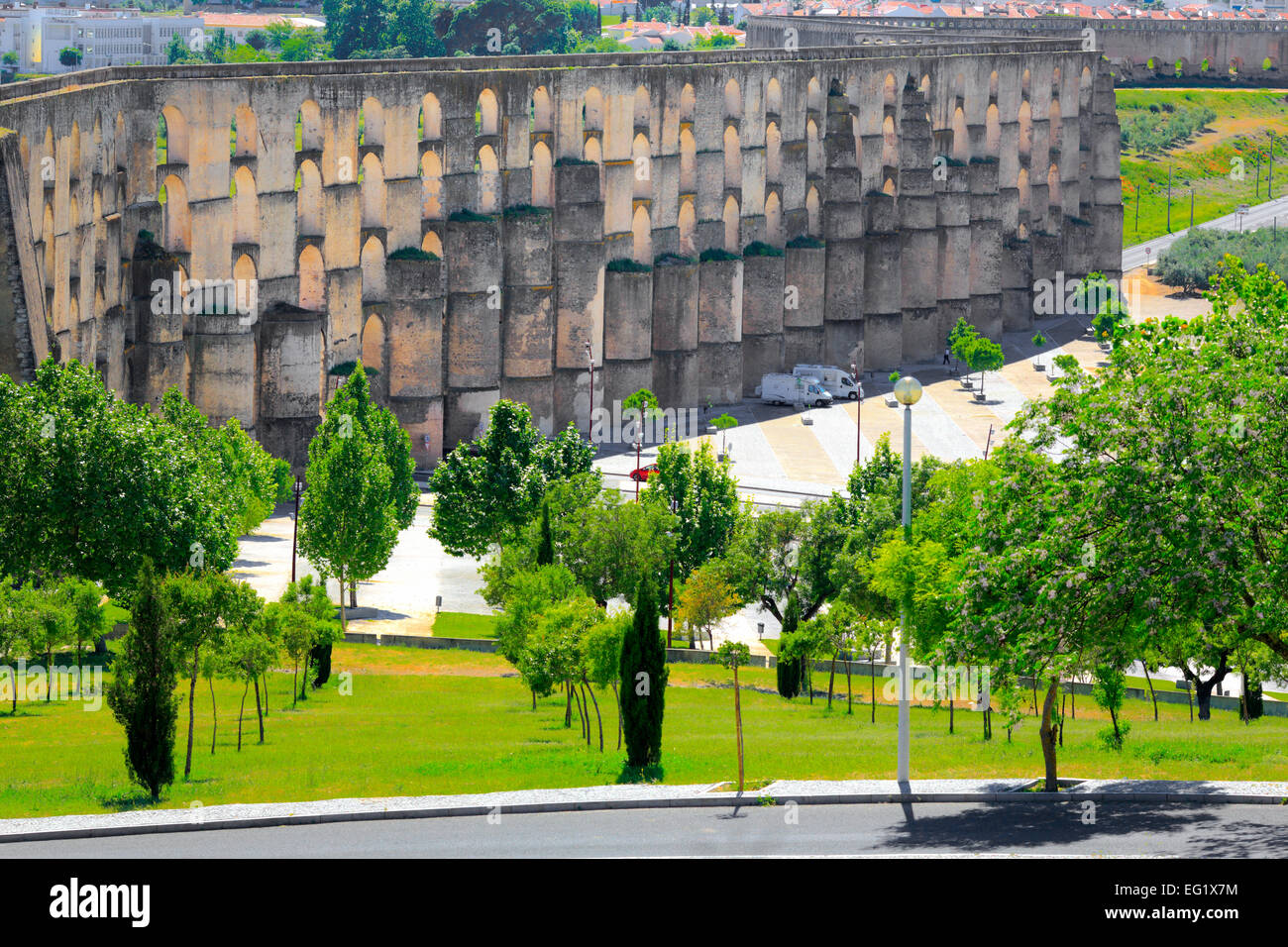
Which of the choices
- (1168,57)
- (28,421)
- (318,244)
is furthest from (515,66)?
(1168,57)

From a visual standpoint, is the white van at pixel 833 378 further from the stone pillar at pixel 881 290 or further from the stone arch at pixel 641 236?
the stone arch at pixel 641 236

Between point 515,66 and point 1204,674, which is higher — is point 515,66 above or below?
above

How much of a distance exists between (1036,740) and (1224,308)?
39.8ft

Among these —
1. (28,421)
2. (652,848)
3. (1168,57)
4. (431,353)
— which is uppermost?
(1168,57)

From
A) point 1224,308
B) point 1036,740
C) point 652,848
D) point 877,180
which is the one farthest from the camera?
point 877,180

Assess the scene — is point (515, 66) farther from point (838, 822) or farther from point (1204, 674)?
point (838, 822)

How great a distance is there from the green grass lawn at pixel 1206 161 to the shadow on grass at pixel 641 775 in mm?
121179

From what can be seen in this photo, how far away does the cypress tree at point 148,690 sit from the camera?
1558 inches

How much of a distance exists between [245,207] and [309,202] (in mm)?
3748

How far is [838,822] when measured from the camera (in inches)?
1432

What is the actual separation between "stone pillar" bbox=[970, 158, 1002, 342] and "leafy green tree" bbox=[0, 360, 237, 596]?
7588cm

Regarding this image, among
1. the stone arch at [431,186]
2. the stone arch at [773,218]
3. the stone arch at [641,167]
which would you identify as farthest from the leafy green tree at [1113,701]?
the stone arch at [773,218]

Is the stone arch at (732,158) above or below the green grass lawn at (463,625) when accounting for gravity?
above

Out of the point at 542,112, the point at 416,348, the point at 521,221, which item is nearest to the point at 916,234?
the point at 542,112
